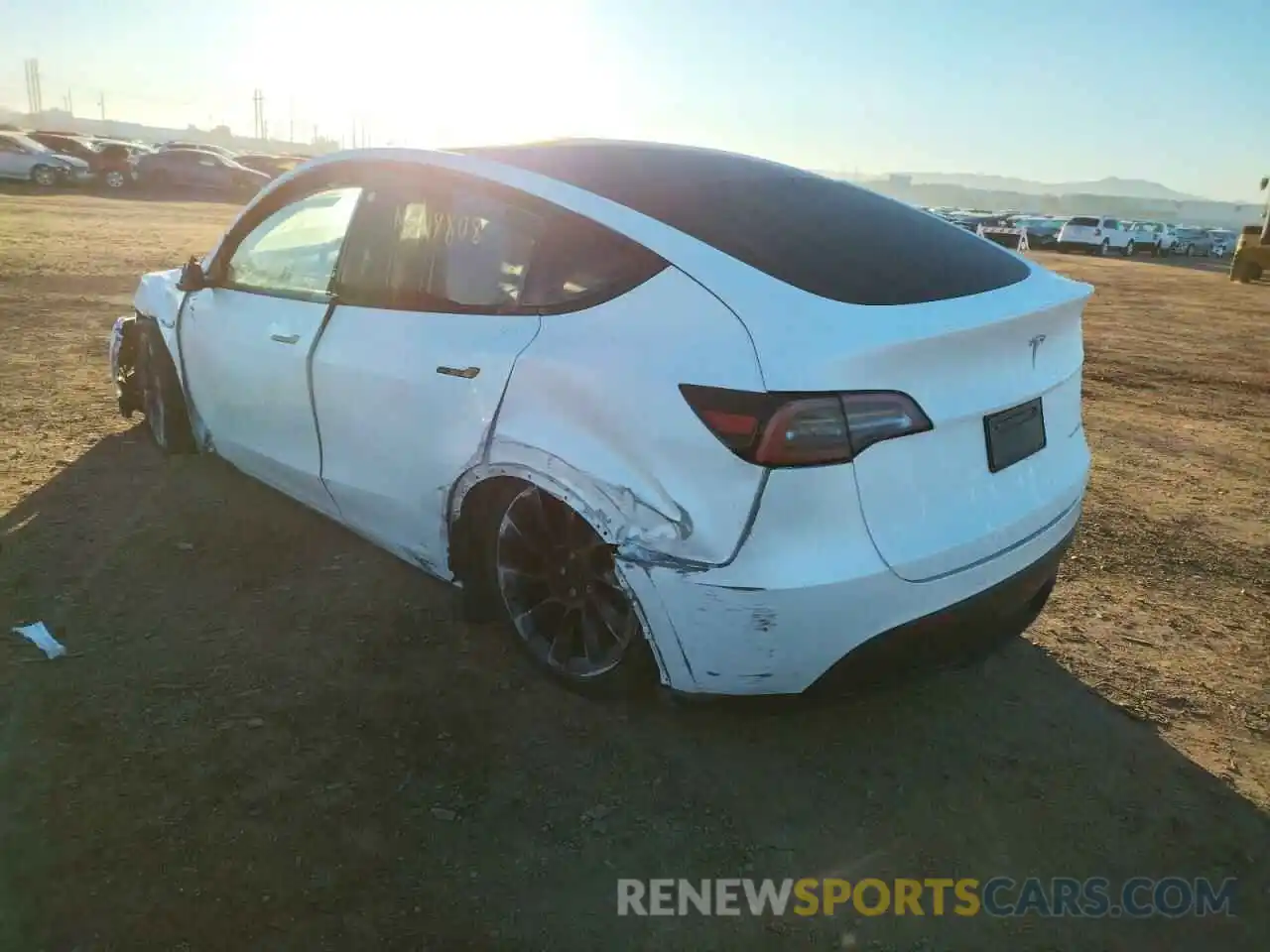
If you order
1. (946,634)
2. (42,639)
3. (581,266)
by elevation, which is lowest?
(42,639)

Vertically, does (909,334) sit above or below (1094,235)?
below

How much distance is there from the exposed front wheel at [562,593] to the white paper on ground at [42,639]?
1.42m

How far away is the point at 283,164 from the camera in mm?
36344

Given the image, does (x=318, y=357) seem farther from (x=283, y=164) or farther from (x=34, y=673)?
(x=283, y=164)

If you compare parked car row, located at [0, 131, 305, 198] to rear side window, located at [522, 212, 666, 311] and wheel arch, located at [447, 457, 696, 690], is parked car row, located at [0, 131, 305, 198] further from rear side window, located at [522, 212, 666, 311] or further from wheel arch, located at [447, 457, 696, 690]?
wheel arch, located at [447, 457, 696, 690]

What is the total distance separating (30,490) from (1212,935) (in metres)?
4.79

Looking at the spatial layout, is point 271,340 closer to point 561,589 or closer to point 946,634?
point 561,589

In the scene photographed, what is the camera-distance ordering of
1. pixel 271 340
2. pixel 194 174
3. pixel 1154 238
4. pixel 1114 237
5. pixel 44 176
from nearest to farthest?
1. pixel 271 340
2. pixel 44 176
3. pixel 194 174
4. pixel 1114 237
5. pixel 1154 238

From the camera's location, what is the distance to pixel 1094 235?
3450cm

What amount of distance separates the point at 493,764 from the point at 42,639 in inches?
65.5

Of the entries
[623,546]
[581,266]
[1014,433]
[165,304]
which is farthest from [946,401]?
[165,304]

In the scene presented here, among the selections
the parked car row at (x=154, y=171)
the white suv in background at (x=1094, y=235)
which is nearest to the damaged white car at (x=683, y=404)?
the parked car row at (x=154, y=171)

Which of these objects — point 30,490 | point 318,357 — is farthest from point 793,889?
point 30,490

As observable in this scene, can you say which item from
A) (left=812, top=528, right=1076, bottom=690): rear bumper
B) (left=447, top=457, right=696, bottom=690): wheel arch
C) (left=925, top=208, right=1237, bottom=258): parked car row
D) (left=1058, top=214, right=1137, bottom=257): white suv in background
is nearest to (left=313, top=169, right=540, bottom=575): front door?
(left=447, top=457, right=696, bottom=690): wheel arch
